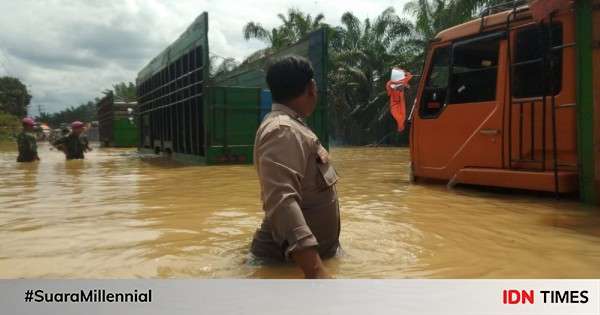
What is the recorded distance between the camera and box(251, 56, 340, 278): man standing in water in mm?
2230

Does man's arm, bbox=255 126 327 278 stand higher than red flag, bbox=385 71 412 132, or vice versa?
red flag, bbox=385 71 412 132

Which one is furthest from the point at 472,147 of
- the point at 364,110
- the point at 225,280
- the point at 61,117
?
the point at 61,117

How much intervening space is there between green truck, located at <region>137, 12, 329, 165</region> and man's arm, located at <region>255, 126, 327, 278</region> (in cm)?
769

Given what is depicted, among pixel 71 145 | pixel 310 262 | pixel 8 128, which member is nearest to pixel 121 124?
pixel 8 128

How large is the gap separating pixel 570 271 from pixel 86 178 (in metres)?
7.82

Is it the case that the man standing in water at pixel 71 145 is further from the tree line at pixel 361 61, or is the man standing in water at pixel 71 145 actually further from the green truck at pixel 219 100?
the tree line at pixel 361 61

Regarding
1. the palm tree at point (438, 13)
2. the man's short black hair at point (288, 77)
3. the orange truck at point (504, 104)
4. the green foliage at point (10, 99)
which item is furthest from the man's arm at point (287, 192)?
the green foliage at point (10, 99)

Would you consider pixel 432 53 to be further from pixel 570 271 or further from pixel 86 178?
pixel 86 178

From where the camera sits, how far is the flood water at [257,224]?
10.00ft

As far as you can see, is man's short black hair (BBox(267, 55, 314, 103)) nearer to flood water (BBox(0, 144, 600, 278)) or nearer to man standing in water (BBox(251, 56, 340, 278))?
man standing in water (BBox(251, 56, 340, 278))

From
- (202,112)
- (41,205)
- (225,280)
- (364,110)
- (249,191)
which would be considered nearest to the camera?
(225,280)

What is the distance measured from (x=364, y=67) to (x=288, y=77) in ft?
80.3

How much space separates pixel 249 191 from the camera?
6.69 m

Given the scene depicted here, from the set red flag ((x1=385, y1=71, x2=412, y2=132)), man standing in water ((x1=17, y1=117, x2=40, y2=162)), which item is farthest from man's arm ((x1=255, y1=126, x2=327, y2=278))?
man standing in water ((x1=17, y1=117, x2=40, y2=162))
